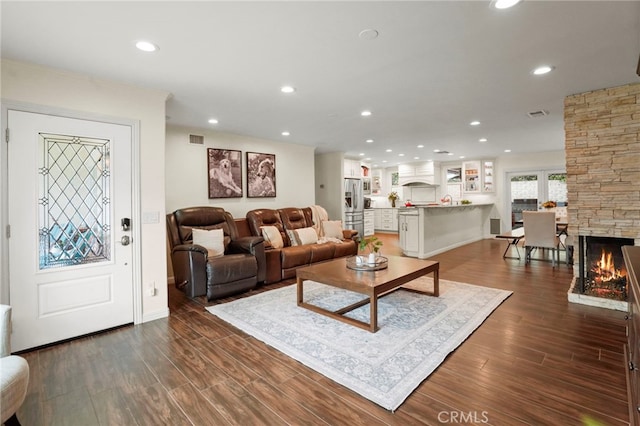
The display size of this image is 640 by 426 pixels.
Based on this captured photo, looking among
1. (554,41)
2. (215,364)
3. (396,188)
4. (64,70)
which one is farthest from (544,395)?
(396,188)

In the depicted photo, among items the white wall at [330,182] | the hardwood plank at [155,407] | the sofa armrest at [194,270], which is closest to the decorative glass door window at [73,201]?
the sofa armrest at [194,270]

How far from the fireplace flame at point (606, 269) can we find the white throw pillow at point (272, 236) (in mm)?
4146

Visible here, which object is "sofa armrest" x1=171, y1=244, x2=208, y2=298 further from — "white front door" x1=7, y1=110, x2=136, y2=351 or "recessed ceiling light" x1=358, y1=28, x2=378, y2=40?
"recessed ceiling light" x1=358, y1=28, x2=378, y2=40

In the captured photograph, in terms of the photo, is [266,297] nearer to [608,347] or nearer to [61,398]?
[61,398]

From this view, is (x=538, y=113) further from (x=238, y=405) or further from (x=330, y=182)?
(x=238, y=405)

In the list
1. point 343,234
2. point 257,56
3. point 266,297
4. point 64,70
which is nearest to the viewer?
point 257,56

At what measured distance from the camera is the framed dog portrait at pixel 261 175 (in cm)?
575

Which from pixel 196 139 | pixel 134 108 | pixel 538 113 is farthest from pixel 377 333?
pixel 196 139

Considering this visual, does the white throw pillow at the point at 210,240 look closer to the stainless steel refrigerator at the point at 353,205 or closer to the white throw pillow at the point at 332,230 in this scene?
the white throw pillow at the point at 332,230

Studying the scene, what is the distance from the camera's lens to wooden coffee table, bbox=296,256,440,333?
274 centimetres

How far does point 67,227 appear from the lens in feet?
9.20

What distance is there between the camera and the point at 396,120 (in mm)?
4641

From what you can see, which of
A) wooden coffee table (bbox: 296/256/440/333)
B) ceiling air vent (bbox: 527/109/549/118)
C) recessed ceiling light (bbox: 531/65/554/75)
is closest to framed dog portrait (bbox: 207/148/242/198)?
wooden coffee table (bbox: 296/256/440/333)

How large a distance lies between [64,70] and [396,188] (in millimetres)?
9771
